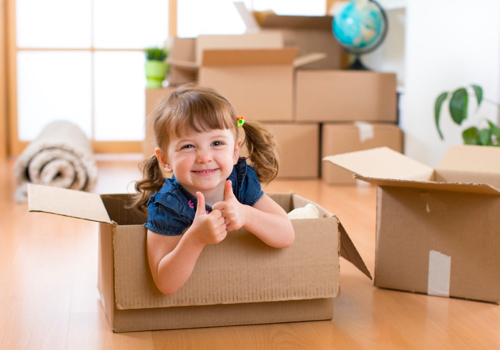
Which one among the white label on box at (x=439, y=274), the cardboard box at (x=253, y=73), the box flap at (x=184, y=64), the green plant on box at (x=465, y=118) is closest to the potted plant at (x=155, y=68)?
the box flap at (x=184, y=64)

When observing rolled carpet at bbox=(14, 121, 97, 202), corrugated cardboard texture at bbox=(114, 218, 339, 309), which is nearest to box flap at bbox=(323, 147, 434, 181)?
corrugated cardboard texture at bbox=(114, 218, 339, 309)

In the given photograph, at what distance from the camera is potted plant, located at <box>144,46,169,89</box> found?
3.62 m

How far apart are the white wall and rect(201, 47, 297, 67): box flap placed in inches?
22.7

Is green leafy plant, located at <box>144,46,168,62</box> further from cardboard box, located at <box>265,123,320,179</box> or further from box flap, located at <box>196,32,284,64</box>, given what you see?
cardboard box, located at <box>265,123,320,179</box>

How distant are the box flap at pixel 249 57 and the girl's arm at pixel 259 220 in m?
2.02

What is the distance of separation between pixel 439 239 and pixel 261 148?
43 centimetres

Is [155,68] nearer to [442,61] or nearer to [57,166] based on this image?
[57,166]

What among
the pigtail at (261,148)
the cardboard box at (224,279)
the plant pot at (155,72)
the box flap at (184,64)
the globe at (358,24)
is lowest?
the cardboard box at (224,279)

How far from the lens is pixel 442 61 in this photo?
301cm

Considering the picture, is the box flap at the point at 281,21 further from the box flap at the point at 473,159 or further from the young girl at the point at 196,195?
the young girl at the point at 196,195

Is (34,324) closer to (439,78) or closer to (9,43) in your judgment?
(439,78)

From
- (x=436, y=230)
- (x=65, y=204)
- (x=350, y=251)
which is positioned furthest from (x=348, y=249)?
(x=65, y=204)

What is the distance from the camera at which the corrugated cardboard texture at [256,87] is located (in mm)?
3289

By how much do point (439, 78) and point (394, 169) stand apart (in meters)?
1.61
